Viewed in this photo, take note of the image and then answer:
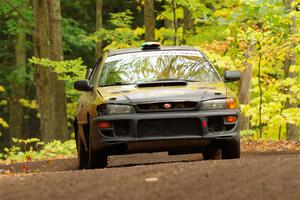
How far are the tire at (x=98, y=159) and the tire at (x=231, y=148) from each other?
5.25 ft

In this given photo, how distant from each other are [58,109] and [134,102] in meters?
11.3

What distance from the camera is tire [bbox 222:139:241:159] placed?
33.4ft

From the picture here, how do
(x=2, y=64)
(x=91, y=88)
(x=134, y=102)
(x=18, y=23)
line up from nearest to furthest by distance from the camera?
(x=134, y=102) → (x=91, y=88) → (x=18, y=23) → (x=2, y=64)

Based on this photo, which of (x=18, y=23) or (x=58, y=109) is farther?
(x=18, y=23)

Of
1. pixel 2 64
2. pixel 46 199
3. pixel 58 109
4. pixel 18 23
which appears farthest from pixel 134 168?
pixel 2 64

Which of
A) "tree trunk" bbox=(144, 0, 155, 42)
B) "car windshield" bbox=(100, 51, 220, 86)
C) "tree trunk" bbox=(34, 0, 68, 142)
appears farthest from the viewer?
"tree trunk" bbox=(144, 0, 155, 42)

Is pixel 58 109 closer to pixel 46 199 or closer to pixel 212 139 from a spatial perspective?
pixel 212 139

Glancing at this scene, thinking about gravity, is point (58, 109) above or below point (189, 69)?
below

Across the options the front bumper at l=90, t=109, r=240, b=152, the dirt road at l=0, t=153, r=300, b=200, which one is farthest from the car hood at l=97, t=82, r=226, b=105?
the dirt road at l=0, t=153, r=300, b=200

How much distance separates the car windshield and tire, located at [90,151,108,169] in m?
1.02

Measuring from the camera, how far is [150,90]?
1004 centimetres

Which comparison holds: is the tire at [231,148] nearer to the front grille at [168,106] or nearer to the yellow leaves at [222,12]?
the front grille at [168,106]

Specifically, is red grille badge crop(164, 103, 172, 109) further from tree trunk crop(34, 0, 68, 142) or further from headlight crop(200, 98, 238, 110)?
tree trunk crop(34, 0, 68, 142)

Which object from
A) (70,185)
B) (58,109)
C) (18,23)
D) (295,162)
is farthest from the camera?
(18,23)
